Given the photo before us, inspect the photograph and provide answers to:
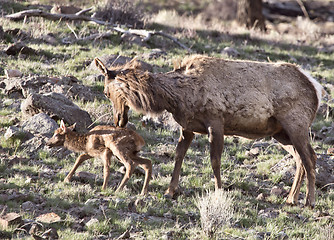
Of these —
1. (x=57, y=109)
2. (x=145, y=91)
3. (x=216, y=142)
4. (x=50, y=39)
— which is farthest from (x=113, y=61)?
(x=216, y=142)

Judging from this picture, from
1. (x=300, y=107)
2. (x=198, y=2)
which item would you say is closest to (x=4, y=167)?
(x=300, y=107)

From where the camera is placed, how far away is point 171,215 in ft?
25.1

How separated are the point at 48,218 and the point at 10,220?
59 cm

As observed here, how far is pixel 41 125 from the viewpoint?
9.99 metres

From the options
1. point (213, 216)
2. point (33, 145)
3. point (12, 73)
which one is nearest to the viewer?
point (213, 216)

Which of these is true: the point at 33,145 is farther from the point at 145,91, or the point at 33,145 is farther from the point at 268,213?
the point at 268,213

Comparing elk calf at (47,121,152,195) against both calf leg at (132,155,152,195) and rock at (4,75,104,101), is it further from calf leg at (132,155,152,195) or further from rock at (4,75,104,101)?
rock at (4,75,104,101)

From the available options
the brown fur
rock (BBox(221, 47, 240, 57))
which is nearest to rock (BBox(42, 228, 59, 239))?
rock (BBox(221, 47, 240, 57))

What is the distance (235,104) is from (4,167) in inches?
155

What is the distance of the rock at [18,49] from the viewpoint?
1339 centimetres

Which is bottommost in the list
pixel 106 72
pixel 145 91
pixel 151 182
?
pixel 151 182

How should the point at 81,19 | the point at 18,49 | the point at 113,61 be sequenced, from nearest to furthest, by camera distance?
1. the point at 113,61
2. the point at 18,49
3. the point at 81,19

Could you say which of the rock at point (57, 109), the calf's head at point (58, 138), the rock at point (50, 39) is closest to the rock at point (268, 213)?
the calf's head at point (58, 138)

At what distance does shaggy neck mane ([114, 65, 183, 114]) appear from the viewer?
26.9ft
